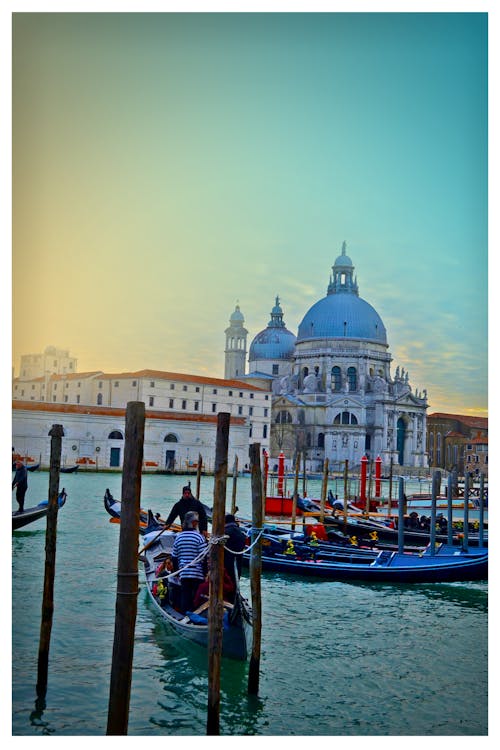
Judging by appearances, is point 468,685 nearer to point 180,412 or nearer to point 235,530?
point 235,530

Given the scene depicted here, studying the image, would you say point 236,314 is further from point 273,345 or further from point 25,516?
point 273,345

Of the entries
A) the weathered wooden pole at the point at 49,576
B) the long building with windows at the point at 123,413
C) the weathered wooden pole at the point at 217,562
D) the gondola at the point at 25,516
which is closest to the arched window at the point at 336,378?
the long building with windows at the point at 123,413

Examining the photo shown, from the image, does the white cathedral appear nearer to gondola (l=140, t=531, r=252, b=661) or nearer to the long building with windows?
the long building with windows

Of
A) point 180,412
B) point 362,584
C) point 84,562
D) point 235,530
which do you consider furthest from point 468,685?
point 180,412

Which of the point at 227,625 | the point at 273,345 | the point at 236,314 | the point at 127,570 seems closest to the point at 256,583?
the point at 227,625

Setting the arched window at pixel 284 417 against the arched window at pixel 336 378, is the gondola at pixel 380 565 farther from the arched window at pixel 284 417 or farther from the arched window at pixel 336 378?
the arched window at pixel 336 378

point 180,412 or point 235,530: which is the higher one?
point 180,412

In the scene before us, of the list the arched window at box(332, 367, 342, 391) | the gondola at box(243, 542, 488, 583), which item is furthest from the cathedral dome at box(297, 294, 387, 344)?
the gondola at box(243, 542, 488, 583)
